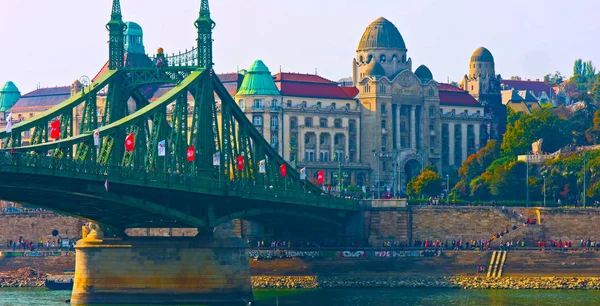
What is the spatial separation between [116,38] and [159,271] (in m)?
19.7

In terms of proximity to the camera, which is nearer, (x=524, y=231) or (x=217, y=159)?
(x=217, y=159)

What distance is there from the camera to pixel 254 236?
170 metres

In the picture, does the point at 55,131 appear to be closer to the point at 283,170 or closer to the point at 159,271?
the point at 159,271

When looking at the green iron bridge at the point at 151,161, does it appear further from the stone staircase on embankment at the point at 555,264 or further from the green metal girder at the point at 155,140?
the stone staircase on embankment at the point at 555,264

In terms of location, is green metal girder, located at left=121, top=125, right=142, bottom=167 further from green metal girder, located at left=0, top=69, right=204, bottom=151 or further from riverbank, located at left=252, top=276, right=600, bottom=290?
riverbank, located at left=252, top=276, right=600, bottom=290

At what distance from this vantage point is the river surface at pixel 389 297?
137 metres

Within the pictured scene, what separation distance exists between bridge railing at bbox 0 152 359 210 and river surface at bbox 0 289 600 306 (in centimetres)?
804

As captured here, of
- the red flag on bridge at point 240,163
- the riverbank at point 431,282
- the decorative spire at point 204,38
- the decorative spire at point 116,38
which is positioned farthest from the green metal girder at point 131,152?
the riverbank at point 431,282

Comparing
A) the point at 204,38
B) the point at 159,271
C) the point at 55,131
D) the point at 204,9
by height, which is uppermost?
the point at 204,9

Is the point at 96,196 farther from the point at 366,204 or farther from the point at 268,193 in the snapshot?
the point at 366,204

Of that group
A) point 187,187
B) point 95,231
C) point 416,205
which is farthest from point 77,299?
point 416,205

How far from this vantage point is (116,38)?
140500 mm

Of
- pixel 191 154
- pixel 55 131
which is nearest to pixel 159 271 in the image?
pixel 191 154

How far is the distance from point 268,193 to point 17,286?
29.0m
